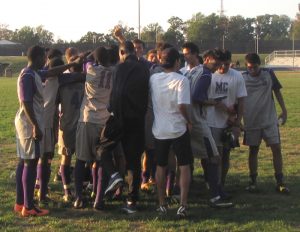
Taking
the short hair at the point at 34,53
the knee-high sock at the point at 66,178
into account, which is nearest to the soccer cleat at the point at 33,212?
the knee-high sock at the point at 66,178

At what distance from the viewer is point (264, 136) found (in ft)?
24.4

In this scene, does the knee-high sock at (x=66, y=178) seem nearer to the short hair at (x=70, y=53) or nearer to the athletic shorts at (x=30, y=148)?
the athletic shorts at (x=30, y=148)

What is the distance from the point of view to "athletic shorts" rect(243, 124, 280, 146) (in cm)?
738

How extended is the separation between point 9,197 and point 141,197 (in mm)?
1759

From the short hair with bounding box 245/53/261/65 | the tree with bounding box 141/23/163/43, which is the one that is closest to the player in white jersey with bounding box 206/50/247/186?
the short hair with bounding box 245/53/261/65

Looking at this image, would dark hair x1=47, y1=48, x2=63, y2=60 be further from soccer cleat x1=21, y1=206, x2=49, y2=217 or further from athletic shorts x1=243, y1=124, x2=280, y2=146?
athletic shorts x1=243, y1=124, x2=280, y2=146

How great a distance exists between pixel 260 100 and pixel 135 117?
2.07 meters

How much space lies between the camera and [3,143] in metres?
11.6

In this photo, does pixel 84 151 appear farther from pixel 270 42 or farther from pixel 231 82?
pixel 270 42

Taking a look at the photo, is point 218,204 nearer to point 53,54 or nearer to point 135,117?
point 135,117

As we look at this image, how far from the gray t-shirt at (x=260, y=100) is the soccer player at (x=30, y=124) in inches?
114

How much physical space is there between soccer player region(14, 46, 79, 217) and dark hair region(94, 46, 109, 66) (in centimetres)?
65

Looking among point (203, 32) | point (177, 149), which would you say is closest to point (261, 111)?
point (177, 149)

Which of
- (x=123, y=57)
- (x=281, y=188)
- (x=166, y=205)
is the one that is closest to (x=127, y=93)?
(x=123, y=57)
